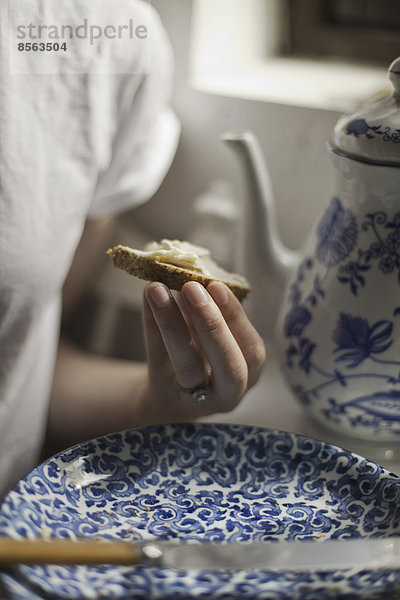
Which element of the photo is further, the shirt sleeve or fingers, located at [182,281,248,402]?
the shirt sleeve

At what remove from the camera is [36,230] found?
1.69ft

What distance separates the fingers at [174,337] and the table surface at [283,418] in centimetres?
14

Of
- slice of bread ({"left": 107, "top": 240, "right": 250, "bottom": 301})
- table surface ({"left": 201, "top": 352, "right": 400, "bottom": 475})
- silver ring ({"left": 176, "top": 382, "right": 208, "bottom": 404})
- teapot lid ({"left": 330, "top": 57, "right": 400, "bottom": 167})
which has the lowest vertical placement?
table surface ({"left": 201, "top": 352, "right": 400, "bottom": 475})

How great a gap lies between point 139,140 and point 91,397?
0.87ft

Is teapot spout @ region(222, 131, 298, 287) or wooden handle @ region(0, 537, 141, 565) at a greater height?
teapot spout @ region(222, 131, 298, 287)

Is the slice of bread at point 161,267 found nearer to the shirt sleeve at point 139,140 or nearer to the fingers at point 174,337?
the fingers at point 174,337

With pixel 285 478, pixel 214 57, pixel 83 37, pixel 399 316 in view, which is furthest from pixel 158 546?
pixel 214 57

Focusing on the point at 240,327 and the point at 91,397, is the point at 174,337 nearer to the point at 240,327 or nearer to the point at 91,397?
the point at 240,327

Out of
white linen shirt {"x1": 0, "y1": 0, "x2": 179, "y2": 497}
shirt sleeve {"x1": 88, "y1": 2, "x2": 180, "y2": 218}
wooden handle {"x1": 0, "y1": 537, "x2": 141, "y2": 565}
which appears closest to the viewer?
wooden handle {"x1": 0, "y1": 537, "x2": 141, "y2": 565}

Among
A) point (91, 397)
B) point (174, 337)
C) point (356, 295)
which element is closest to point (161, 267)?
point (174, 337)

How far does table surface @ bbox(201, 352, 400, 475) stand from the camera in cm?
50

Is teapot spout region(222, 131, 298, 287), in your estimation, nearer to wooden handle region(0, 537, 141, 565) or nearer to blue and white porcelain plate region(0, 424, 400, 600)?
blue and white porcelain plate region(0, 424, 400, 600)

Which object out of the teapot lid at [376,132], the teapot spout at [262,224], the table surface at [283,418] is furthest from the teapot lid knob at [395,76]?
the table surface at [283,418]

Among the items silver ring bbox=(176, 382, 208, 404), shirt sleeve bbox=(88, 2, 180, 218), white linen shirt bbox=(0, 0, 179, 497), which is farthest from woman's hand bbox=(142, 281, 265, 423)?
shirt sleeve bbox=(88, 2, 180, 218)
